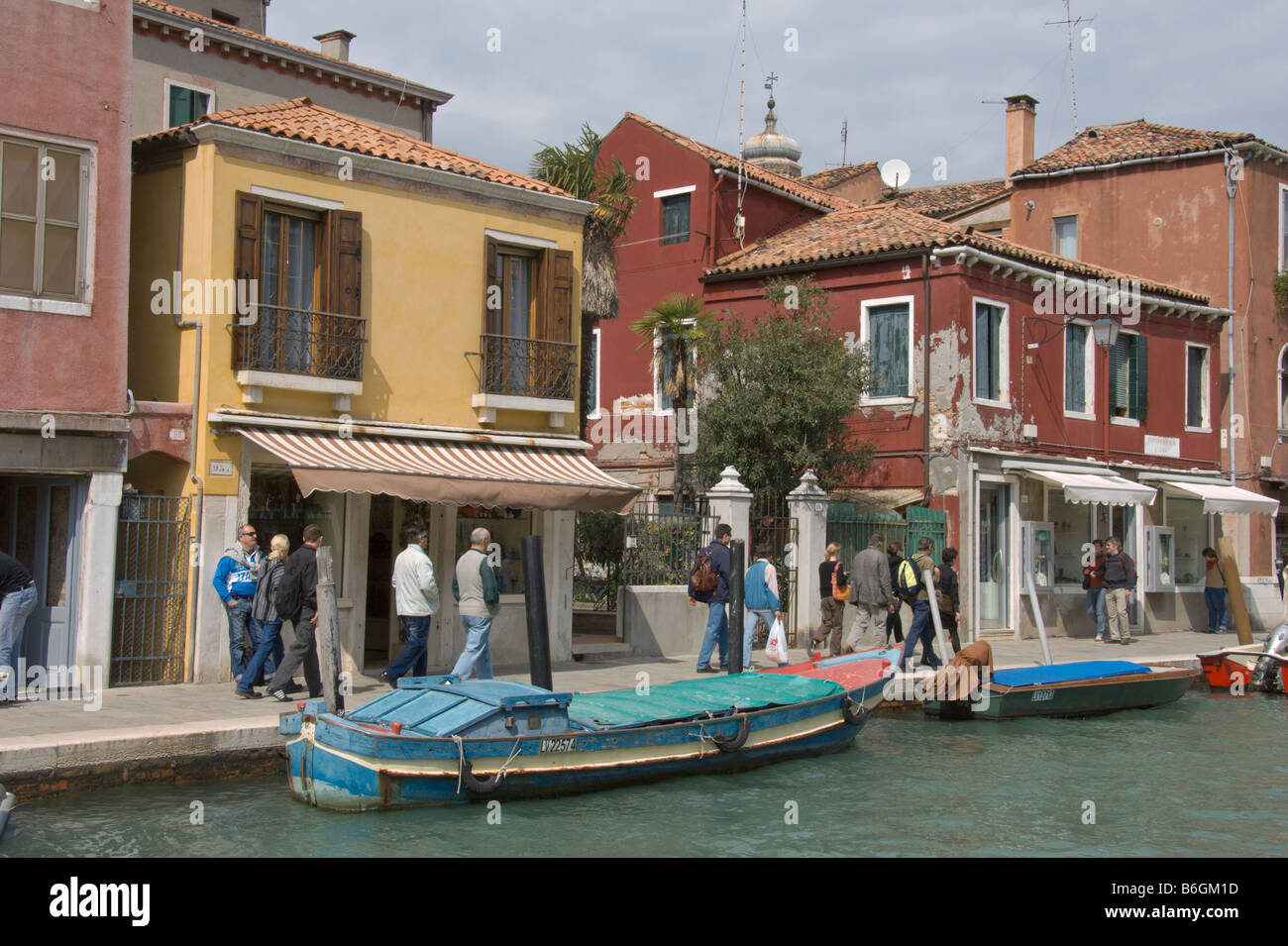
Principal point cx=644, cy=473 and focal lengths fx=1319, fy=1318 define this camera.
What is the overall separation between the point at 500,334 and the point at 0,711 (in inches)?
289

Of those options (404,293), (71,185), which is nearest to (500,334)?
(404,293)

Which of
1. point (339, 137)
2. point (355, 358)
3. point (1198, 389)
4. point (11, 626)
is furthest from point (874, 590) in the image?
point (1198, 389)

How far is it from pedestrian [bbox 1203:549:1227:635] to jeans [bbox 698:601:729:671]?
13.3m

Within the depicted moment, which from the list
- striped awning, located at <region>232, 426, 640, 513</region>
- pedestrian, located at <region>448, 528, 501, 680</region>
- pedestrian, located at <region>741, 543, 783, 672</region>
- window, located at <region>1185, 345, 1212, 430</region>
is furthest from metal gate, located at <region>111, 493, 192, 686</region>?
window, located at <region>1185, 345, 1212, 430</region>

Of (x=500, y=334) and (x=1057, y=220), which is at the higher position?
(x=1057, y=220)

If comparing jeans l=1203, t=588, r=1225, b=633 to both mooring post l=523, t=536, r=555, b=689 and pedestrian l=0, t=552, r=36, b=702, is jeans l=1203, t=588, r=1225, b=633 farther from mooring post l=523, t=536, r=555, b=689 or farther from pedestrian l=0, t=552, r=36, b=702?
pedestrian l=0, t=552, r=36, b=702

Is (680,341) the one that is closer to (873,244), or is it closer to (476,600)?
(873,244)

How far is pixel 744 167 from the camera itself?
26156 mm

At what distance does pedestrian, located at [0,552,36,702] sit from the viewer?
39.2 ft

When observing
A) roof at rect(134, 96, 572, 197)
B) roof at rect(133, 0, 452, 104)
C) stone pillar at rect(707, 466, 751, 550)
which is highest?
roof at rect(133, 0, 452, 104)

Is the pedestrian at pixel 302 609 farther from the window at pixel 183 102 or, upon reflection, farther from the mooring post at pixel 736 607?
the window at pixel 183 102
